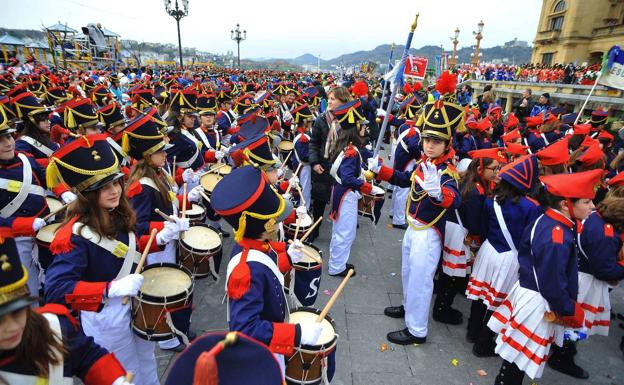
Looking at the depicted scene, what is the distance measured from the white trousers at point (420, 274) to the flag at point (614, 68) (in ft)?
25.1

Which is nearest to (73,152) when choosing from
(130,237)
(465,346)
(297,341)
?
(130,237)

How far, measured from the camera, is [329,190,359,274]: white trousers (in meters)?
5.51

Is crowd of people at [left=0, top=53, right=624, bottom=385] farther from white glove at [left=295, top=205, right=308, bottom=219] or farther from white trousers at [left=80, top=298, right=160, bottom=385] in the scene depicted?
white glove at [left=295, top=205, right=308, bottom=219]

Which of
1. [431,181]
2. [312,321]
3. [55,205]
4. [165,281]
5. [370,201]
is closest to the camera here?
[312,321]

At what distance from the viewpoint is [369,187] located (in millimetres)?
5254

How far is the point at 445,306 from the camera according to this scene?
483 cm

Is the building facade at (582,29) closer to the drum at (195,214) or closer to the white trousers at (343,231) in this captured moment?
the white trousers at (343,231)

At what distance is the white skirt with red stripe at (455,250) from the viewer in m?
4.46

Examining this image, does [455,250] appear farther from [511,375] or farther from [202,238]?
[202,238]

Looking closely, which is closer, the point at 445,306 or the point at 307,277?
the point at 307,277

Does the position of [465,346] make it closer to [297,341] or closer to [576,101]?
[297,341]

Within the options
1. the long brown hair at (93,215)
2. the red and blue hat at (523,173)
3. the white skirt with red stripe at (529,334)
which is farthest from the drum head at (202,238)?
the red and blue hat at (523,173)

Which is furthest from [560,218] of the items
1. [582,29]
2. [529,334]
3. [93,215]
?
[582,29]

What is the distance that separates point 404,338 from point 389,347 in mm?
229
